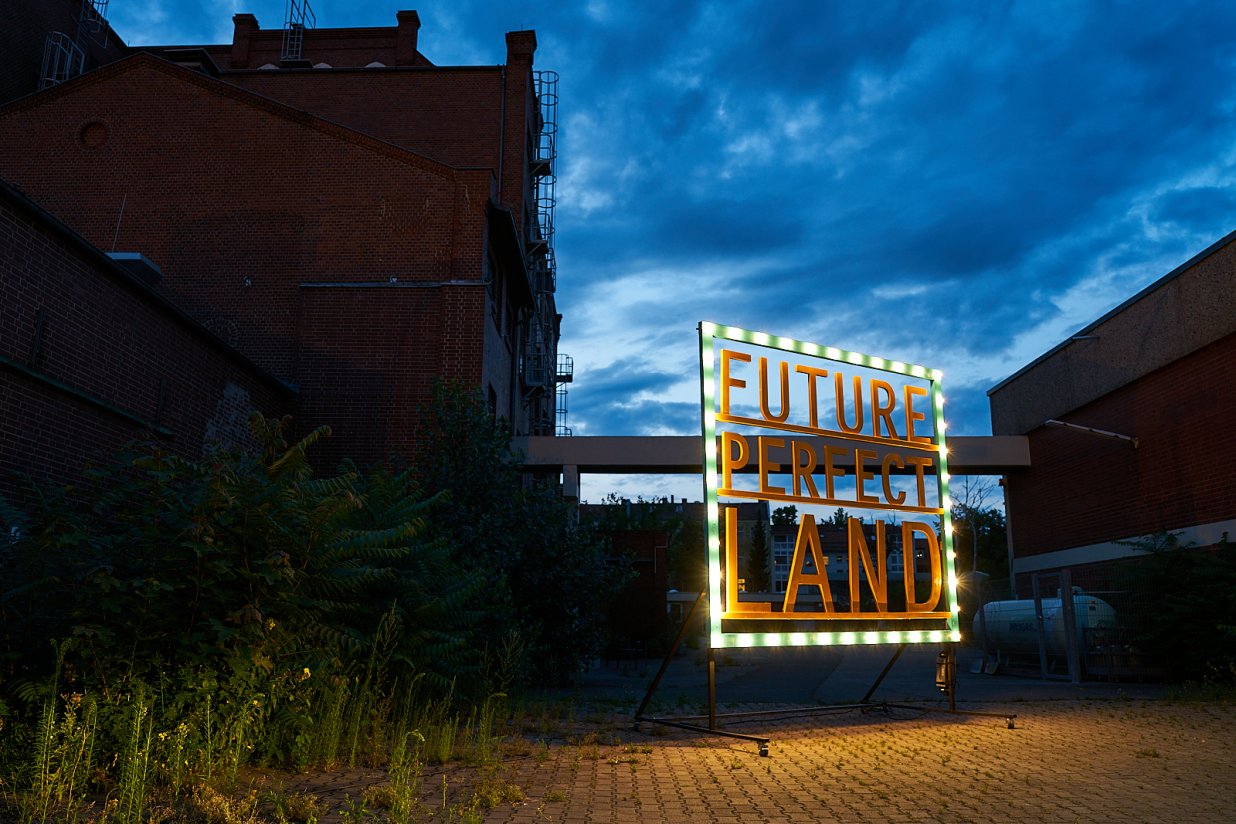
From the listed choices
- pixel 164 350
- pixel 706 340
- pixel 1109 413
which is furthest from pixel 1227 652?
pixel 164 350

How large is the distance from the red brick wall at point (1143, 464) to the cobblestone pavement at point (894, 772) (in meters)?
8.08

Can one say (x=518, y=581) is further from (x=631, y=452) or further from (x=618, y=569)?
(x=631, y=452)

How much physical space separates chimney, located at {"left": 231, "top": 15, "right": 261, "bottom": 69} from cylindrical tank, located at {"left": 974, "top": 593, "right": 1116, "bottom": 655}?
98.0 ft

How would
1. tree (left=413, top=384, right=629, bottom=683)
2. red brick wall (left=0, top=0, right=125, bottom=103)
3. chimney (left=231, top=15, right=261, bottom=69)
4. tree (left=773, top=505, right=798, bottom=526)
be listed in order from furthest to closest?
tree (left=773, top=505, right=798, bottom=526)
chimney (left=231, top=15, right=261, bottom=69)
red brick wall (left=0, top=0, right=125, bottom=103)
tree (left=413, top=384, right=629, bottom=683)

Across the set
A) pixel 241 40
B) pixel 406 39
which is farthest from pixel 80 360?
pixel 241 40

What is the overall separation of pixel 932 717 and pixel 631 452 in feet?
44.0

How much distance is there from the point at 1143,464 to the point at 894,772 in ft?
50.9

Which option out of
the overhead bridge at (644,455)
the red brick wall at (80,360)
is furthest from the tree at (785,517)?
the red brick wall at (80,360)

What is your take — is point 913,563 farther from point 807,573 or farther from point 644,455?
point 644,455

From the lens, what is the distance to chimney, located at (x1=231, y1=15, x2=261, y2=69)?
3244 centimetres

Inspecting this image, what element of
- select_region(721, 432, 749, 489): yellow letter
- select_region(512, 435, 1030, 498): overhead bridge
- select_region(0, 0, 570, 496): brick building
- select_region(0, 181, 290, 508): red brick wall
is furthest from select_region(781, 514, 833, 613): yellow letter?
select_region(512, 435, 1030, 498): overhead bridge

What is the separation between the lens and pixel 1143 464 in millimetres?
20094

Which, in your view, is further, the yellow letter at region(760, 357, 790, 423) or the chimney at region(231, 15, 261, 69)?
the chimney at region(231, 15, 261, 69)

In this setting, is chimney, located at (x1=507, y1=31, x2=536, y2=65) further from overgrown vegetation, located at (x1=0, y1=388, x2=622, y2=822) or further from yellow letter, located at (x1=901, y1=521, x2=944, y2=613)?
overgrown vegetation, located at (x1=0, y1=388, x2=622, y2=822)
